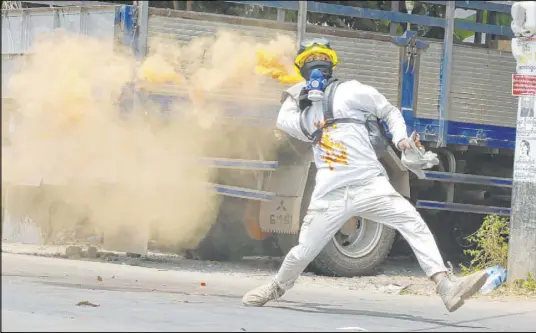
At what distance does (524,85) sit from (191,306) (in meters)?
3.54

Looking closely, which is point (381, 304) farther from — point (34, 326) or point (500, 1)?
point (500, 1)

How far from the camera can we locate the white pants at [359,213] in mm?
7555

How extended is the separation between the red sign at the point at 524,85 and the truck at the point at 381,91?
129 cm

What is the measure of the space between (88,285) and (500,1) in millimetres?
5814

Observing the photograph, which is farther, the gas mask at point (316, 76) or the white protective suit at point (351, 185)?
the gas mask at point (316, 76)

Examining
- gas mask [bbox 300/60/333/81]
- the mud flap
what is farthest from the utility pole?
gas mask [bbox 300/60/333/81]

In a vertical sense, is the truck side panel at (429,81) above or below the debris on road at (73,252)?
above

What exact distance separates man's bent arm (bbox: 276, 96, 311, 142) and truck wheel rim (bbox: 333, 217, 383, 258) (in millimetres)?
2760

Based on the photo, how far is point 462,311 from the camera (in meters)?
8.10

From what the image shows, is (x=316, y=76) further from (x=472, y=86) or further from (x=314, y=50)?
(x=472, y=86)

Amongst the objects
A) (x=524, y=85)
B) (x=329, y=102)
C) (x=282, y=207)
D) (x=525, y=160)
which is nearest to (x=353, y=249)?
(x=282, y=207)

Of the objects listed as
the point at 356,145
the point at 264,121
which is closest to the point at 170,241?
the point at 264,121

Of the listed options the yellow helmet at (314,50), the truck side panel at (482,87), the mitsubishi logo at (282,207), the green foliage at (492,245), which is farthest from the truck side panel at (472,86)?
the yellow helmet at (314,50)

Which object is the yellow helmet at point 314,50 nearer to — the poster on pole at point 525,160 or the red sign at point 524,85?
the red sign at point 524,85
